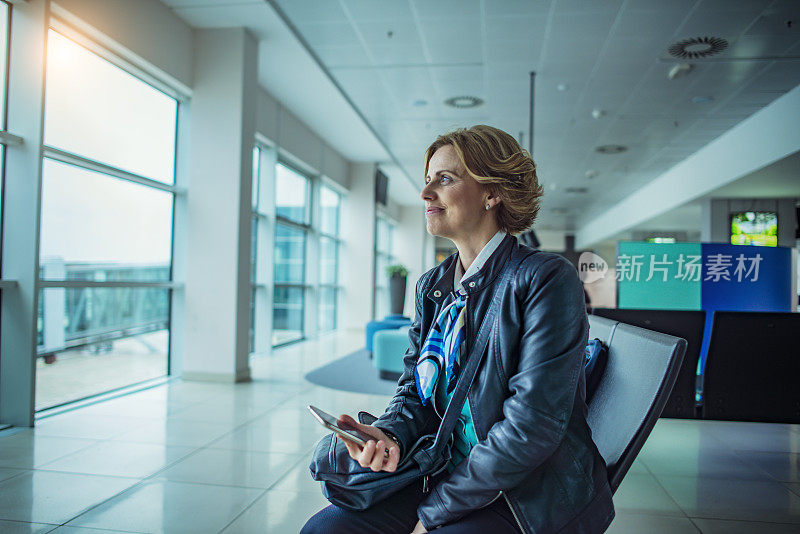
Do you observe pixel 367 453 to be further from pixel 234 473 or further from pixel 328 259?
pixel 328 259

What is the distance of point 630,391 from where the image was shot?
53.6 inches

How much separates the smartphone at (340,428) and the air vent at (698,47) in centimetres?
602

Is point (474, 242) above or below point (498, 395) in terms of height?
above

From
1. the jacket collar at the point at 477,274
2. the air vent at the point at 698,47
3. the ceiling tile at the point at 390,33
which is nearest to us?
the jacket collar at the point at 477,274

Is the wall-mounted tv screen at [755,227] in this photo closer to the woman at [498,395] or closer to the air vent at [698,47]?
the air vent at [698,47]

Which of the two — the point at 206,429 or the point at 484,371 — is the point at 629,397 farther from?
the point at 206,429

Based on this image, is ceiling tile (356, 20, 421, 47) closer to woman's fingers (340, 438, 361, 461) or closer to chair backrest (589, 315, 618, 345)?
chair backrest (589, 315, 618, 345)

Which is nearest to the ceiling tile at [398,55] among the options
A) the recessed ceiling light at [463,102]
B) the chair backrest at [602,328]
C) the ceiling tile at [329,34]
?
the ceiling tile at [329,34]

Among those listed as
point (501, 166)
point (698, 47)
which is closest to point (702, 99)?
point (698, 47)

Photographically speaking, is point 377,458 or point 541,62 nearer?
point 377,458

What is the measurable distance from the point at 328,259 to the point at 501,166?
11.7 meters

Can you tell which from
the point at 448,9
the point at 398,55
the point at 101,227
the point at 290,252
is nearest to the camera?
the point at 101,227

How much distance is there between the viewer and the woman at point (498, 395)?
44.3 inches

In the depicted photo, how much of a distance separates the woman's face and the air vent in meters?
5.55
